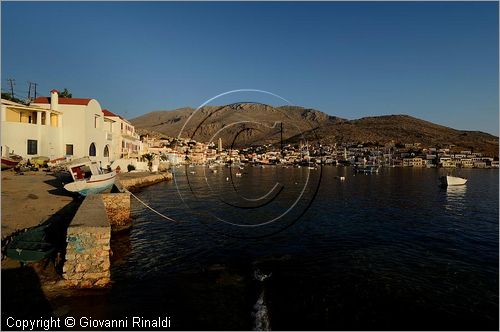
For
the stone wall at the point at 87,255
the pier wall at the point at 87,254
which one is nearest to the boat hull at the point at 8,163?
the pier wall at the point at 87,254

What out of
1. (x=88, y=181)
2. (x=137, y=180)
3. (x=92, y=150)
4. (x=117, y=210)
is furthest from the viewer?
(x=92, y=150)

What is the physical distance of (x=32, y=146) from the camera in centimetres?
4531

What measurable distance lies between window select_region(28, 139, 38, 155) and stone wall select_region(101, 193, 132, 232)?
31.9 m

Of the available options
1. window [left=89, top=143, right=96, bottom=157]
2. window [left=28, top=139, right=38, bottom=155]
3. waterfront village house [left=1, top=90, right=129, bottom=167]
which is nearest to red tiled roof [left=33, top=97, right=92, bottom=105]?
waterfront village house [left=1, top=90, right=129, bottom=167]

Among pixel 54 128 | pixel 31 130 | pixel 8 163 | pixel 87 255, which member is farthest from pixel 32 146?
pixel 87 255

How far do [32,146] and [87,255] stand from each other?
4288 centimetres

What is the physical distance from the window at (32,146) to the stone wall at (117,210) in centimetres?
3188

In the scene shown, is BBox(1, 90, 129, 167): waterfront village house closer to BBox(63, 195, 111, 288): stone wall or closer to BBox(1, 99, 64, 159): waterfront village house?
BBox(1, 99, 64, 159): waterfront village house

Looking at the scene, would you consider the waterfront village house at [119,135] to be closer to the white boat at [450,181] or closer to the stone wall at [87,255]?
the stone wall at [87,255]

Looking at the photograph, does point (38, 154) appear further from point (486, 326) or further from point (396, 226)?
point (486, 326)

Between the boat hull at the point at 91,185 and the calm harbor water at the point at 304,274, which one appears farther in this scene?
the boat hull at the point at 91,185

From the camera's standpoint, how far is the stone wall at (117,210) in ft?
72.2

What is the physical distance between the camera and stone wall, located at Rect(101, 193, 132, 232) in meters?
22.0

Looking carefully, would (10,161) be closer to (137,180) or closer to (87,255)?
(137,180)
